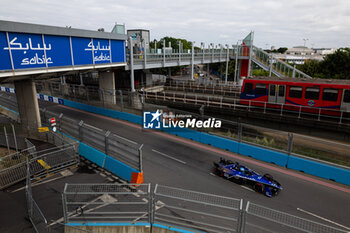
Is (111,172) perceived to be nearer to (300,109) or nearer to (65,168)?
(65,168)

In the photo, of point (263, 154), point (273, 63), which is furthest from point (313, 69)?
point (263, 154)

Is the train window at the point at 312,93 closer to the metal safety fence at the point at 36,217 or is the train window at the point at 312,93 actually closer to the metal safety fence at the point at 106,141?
the metal safety fence at the point at 106,141

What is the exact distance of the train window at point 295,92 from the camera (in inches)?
739

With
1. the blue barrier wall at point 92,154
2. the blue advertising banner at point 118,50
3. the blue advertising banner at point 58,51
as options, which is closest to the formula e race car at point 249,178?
the blue barrier wall at point 92,154

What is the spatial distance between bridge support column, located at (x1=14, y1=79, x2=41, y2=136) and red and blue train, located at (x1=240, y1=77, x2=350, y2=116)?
57.4ft

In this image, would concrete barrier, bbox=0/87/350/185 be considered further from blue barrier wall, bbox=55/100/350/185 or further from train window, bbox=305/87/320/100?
train window, bbox=305/87/320/100

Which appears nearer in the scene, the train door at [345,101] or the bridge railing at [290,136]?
the bridge railing at [290,136]

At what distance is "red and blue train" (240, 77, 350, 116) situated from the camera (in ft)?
56.5

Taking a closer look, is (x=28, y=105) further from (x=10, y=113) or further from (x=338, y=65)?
(x=338, y=65)

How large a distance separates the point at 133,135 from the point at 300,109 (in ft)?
44.7

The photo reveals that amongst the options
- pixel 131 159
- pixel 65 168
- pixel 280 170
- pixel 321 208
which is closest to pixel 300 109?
pixel 280 170

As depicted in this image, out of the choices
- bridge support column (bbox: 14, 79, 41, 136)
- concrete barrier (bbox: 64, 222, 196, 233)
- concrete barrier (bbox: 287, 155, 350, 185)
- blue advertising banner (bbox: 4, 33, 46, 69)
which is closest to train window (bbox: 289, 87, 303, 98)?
concrete barrier (bbox: 287, 155, 350, 185)

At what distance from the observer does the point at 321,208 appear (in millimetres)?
9656

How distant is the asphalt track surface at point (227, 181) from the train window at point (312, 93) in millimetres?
8461
